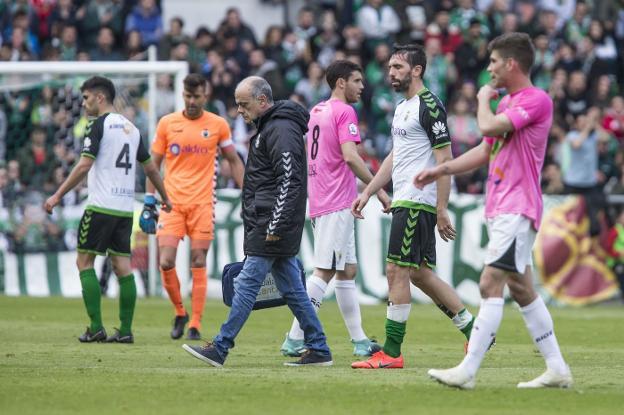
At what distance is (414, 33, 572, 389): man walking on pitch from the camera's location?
861cm

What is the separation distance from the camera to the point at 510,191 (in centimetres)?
873

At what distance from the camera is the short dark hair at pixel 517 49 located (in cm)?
874

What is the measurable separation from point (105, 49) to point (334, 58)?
14.0ft

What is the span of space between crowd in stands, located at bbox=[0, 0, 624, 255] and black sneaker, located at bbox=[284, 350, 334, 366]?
10.3m

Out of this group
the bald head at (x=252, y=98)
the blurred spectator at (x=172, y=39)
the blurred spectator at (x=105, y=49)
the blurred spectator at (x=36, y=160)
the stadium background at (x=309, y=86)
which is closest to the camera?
the bald head at (x=252, y=98)

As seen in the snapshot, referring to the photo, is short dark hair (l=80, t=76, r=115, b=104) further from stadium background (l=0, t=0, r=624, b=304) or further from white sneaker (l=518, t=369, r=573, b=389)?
stadium background (l=0, t=0, r=624, b=304)

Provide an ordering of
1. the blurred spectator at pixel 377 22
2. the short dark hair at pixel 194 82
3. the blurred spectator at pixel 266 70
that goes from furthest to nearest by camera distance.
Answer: the blurred spectator at pixel 377 22, the blurred spectator at pixel 266 70, the short dark hair at pixel 194 82

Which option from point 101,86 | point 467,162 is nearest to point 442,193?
point 467,162

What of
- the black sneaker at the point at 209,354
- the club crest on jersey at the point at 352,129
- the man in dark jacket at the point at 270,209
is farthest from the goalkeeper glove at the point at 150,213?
the black sneaker at the point at 209,354

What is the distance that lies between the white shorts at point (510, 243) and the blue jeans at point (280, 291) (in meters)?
2.10

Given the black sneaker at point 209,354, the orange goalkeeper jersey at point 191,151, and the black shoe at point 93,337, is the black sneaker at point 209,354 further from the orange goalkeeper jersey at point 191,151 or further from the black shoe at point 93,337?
the orange goalkeeper jersey at point 191,151

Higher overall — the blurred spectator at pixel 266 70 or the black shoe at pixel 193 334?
the blurred spectator at pixel 266 70

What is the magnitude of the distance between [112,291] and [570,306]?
6911mm

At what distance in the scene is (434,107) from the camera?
33.9 ft
